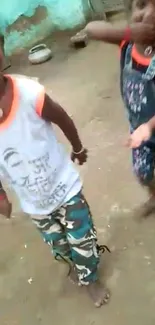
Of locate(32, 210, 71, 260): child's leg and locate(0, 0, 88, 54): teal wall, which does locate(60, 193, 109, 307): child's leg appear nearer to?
locate(32, 210, 71, 260): child's leg

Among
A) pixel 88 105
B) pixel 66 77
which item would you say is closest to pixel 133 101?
pixel 88 105

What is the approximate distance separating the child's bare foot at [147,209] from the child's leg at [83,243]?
35cm

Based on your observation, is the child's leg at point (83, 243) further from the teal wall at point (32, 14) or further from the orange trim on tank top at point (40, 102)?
the teal wall at point (32, 14)

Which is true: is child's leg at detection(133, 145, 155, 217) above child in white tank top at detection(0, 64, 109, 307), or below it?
below

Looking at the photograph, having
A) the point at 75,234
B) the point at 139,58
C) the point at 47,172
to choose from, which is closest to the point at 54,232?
the point at 75,234

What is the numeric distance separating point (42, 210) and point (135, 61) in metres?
0.55

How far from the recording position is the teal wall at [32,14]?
401cm

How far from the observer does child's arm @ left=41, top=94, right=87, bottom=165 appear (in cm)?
166

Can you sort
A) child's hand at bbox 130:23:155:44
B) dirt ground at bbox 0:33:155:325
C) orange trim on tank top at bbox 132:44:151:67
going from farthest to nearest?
dirt ground at bbox 0:33:155:325, orange trim on tank top at bbox 132:44:151:67, child's hand at bbox 130:23:155:44

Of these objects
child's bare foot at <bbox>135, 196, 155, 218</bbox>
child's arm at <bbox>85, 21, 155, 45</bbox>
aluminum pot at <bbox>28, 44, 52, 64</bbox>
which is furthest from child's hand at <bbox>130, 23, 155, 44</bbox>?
aluminum pot at <bbox>28, 44, 52, 64</bbox>

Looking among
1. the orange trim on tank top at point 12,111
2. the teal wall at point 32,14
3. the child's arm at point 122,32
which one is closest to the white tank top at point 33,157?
the orange trim on tank top at point 12,111

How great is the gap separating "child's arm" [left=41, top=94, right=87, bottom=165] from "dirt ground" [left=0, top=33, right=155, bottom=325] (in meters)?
0.48

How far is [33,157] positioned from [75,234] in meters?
0.33

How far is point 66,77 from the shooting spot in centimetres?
354
